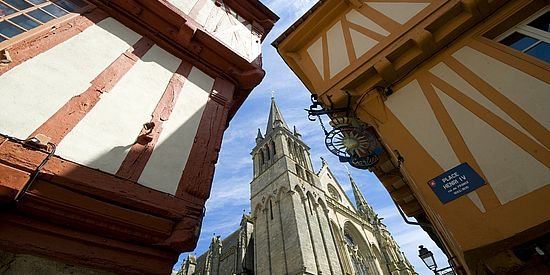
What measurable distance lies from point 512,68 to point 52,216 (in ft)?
16.3

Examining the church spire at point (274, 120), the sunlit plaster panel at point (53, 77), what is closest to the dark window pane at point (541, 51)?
the sunlit plaster panel at point (53, 77)

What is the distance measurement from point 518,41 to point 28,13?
600 cm

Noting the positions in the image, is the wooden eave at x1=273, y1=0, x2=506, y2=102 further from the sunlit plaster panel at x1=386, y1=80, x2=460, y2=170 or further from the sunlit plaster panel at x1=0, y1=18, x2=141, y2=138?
the sunlit plaster panel at x1=0, y1=18, x2=141, y2=138

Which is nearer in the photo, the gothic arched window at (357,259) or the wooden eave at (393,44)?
the wooden eave at (393,44)

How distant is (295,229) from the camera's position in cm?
1705

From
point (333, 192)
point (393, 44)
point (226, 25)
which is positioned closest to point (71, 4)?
point (226, 25)

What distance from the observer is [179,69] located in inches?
147

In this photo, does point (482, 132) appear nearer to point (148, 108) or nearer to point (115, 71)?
point (148, 108)

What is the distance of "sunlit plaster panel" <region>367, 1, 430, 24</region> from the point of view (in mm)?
4363

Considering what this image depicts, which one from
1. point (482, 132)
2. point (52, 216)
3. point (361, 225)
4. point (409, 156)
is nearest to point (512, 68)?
point (482, 132)

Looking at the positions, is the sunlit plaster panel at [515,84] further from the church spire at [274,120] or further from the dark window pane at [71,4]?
the church spire at [274,120]

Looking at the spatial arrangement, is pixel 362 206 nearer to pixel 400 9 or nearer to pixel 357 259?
pixel 357 259

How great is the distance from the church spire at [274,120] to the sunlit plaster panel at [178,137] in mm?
23259

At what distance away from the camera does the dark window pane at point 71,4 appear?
314 centimetres
